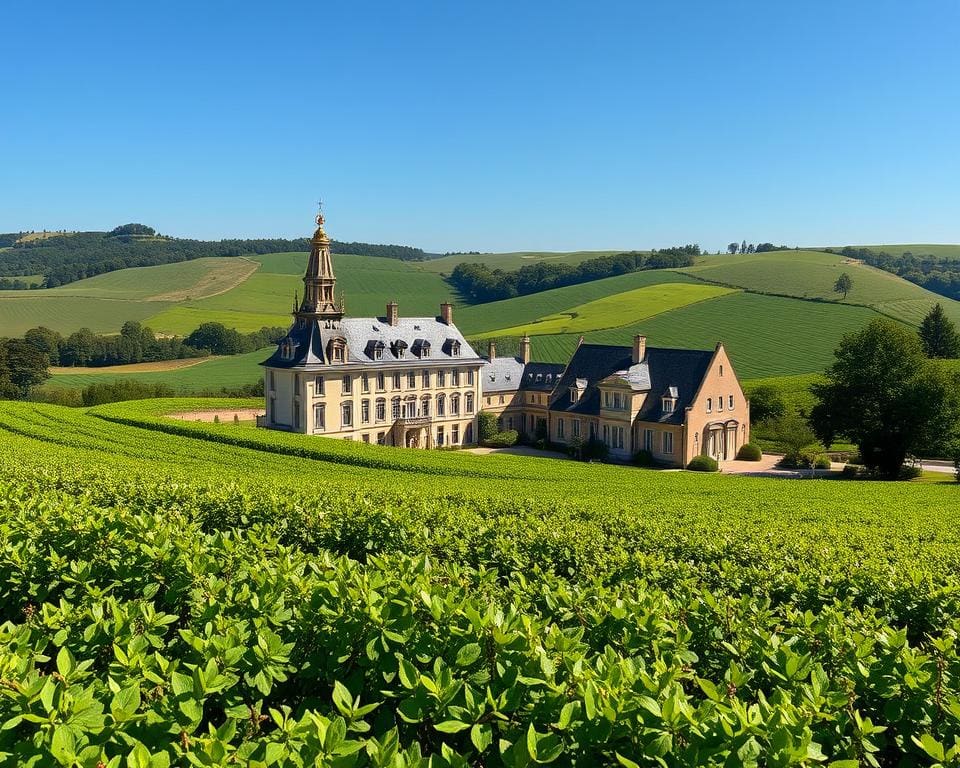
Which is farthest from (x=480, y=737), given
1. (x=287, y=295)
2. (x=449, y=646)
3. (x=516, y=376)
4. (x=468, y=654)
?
(x=287, y=295)

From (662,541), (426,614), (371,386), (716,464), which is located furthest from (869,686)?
(371,386)

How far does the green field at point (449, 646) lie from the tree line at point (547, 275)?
138363mm

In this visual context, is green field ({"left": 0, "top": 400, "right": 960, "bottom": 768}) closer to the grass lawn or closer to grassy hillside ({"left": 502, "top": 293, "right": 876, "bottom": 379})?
grassy hillside ({"left": 502, "top": 293, "right": 876, "bottom": 379})

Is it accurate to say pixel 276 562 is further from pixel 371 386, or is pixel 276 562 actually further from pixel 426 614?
pixel 371 386

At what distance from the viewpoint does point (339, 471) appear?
108ft

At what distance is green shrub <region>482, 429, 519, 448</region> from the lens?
197 ft

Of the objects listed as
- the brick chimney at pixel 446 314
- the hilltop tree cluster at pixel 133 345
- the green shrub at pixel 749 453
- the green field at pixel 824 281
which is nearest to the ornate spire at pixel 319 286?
the brick chimney at pixel 446 314

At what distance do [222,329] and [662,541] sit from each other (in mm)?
104969

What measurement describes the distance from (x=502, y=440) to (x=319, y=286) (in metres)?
18.9

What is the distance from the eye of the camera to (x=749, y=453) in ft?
177

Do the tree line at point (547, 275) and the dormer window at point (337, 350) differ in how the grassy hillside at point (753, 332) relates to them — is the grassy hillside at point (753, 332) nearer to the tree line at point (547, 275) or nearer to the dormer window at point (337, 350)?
the dormer window at point (337, 350)

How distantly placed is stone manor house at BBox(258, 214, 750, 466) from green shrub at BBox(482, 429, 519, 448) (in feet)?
5.08

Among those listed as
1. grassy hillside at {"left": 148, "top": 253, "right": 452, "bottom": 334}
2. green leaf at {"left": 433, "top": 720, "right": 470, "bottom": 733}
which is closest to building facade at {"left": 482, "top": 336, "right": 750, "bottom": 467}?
green leaf at {"left": 433, "top": 720, "right": 470, "bottom": 733}

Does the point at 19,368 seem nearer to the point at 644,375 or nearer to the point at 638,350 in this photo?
the point at 638,350
